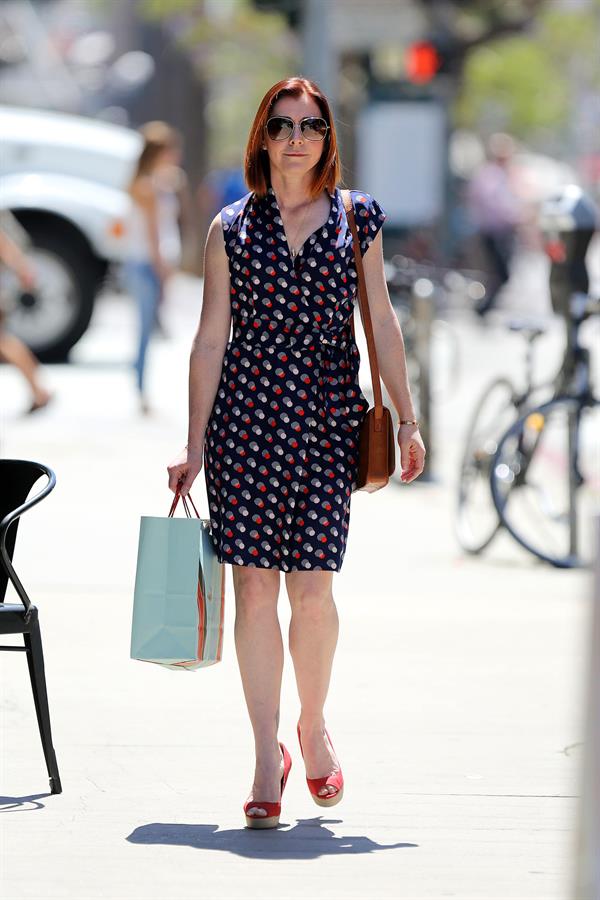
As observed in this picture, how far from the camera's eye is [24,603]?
15.6ft

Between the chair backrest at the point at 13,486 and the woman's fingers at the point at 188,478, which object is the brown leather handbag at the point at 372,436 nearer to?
the woman's fingers at the point at 188,478

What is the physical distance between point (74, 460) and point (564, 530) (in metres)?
3.10

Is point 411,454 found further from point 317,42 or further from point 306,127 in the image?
point 317,42

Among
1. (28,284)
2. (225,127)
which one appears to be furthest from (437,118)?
(225,127)

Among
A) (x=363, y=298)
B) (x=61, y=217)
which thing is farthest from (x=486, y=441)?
(x=61, y=217)

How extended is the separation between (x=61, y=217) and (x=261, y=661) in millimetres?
11150

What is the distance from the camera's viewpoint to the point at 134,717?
19.0 ft

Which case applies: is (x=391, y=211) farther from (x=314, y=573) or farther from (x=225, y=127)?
(x=225, y=127)

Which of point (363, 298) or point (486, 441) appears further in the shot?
point (486, 441)

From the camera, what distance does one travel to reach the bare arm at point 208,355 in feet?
15.4

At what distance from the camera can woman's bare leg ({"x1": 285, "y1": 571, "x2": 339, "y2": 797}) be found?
4.72m

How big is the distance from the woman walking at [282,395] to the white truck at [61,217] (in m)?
10.6

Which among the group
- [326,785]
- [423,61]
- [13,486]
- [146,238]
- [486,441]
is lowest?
[326,785]

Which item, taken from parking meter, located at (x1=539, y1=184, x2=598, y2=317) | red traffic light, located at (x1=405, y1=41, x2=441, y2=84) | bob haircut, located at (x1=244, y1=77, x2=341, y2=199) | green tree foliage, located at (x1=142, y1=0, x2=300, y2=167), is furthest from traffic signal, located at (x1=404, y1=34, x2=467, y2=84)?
bob haircut, located at (x1=244, y1=77, x2=341, y2=199)
